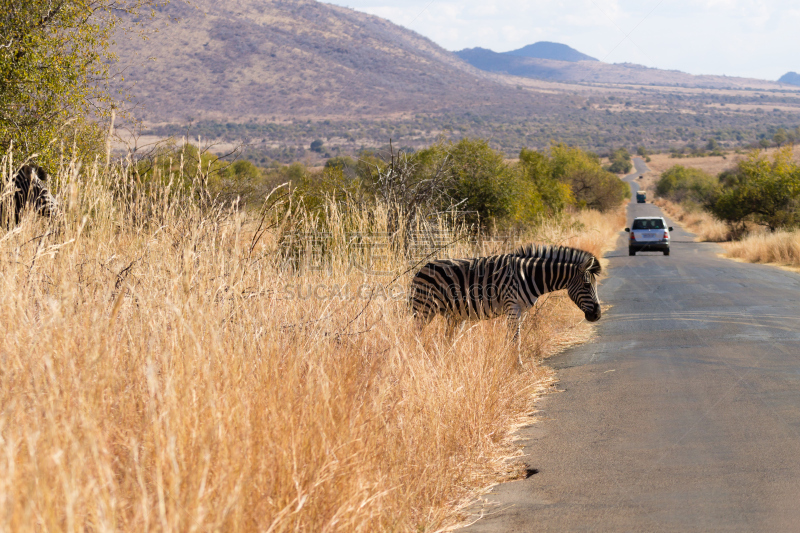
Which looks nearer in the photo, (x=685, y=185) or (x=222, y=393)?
(x=222, y=393)

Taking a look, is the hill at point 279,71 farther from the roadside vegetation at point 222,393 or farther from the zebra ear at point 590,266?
the roadside vegetation at point 222,393

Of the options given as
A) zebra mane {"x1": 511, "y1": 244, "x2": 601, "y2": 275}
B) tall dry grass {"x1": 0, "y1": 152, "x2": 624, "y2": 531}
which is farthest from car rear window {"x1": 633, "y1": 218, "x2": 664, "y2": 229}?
tall dry grass {"x1": 0, "y1": 152, "x2": 624, "y2": 531}

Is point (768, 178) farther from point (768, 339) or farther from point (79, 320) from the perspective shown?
point (79, 320)

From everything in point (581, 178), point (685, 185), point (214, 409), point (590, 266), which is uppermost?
point (214, 409)

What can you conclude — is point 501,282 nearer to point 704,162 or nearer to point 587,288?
point 587,288

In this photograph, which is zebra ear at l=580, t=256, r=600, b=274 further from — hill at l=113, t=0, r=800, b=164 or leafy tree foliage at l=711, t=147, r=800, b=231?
hill at l=113, t=0, r=800, b=164

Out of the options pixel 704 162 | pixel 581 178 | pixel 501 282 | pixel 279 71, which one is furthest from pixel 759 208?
pixel 279 71

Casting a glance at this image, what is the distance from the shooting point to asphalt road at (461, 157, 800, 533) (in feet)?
12.5

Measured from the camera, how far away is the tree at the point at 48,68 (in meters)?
10.1

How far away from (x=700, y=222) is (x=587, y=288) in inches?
1789

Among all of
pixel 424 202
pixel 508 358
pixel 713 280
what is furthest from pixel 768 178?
pixel 508 358

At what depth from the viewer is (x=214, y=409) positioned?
2.88m

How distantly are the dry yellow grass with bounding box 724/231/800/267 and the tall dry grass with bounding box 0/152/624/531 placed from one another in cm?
2021

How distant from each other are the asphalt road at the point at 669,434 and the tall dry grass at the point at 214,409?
17.2 inches
